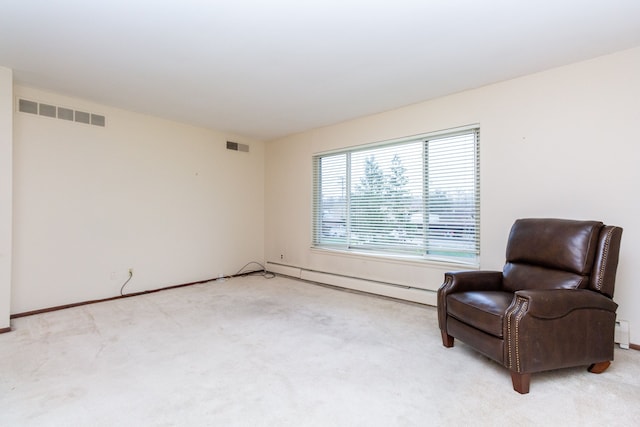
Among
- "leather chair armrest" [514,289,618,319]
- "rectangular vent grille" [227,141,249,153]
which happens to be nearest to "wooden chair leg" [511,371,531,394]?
"leather chair armrest" [514,289,618,319]

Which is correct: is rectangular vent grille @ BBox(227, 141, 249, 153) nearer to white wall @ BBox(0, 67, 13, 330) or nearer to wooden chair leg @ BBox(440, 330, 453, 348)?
white wall @ BBox(0, 67, 13, 330)

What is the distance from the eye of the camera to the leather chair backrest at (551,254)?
2.23 metres

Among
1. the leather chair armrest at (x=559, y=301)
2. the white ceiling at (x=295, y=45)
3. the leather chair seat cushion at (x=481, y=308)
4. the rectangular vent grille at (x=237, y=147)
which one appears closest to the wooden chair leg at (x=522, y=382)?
the leather chair seat cushion at (x=481, y=308)

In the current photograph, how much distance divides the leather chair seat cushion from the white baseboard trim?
1.30m

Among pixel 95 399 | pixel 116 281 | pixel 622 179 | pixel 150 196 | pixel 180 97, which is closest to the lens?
pixel 95 399

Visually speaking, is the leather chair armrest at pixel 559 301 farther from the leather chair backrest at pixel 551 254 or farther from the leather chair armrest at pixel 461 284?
the leather chair armrest at pixel 461 284

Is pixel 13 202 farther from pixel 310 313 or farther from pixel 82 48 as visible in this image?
pixel 310 313

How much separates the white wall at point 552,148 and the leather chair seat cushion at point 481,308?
43.0 inches

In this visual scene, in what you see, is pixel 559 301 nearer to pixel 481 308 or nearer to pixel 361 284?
pixel 481 308

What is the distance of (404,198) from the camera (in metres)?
4.09

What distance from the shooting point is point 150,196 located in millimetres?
4418

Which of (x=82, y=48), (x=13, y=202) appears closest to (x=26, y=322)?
(x=13, y=202)

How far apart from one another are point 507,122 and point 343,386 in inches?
119

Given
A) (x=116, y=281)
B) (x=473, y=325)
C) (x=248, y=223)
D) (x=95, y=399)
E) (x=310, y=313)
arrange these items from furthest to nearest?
1. (x=248, y=223)
2. (x=116, y=281)
3. (x=310, y=313)
4. (x=473, y=325)
5. (x=95, y=399)
